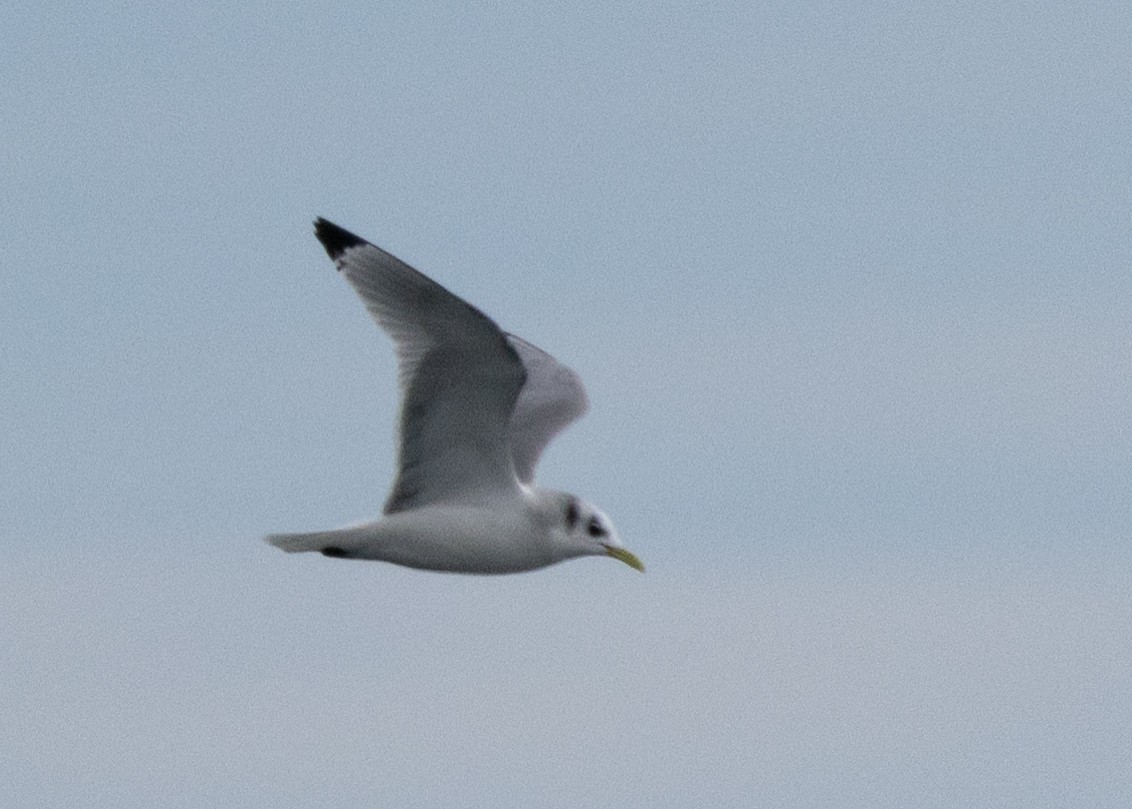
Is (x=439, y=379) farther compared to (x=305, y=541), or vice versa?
(x=305, y=541)

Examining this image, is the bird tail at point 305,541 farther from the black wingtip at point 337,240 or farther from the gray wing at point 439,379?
the black wingtip at point 337,240

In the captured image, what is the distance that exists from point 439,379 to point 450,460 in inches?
22.8

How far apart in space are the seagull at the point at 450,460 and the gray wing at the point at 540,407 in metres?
1.02

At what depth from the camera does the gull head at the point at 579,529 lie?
18.9 meters

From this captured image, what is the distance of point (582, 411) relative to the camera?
20641 millimetres

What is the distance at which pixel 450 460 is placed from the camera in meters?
18.7

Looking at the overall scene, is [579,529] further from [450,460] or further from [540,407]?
[540,407]

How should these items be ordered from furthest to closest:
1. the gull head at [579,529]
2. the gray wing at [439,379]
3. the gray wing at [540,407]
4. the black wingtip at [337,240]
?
1. the gray wing at [540,407]
2. the gull head at [579,529]
3. the black wingtip at [337,240]
4. the gray wing at [439,379]

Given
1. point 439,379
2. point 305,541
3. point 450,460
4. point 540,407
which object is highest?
point 540,407

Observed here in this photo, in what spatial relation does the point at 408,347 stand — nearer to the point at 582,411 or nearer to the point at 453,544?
the point at 453,544

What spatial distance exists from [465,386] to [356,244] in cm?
101

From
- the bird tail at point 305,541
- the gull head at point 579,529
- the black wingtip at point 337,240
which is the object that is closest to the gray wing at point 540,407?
the gull head at point 579,529

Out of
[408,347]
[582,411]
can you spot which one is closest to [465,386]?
[408,347]

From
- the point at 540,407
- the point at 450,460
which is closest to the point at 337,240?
the point at 450,460
